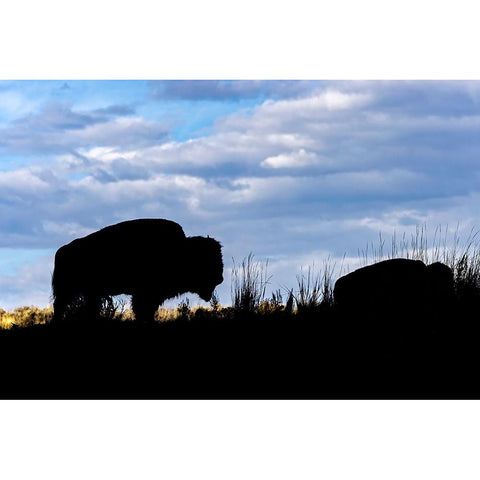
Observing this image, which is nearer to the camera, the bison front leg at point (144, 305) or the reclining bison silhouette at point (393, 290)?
the reclining bison silhouette at point (393, 290)

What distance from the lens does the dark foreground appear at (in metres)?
6.88

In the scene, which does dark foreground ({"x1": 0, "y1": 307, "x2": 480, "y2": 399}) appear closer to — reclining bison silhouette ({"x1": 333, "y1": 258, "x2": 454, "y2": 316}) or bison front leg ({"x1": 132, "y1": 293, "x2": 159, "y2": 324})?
reclining bison silhouette ({"x1": 333, "y1": 258, "x2": 454, "y2": 316})

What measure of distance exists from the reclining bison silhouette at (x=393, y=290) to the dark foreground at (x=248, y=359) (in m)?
0.24

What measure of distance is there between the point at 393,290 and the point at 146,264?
3322 millimetres

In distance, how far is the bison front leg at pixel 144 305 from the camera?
958cm

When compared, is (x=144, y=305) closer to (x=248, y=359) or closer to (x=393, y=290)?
(x=248, y=359)

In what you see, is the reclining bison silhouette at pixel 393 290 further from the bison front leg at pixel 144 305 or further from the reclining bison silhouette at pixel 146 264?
the bison front leg at pixel 144 305

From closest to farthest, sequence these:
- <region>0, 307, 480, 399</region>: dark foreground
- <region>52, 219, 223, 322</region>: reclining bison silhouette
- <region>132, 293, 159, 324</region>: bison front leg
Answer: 1. <region>0, 307, 480, 399</region>: dark foreground
2. <region>132, 293, 159, 324</region>: bison front leg
3. <region>52, 219, 223, 322</region>: reclining bison silhouette

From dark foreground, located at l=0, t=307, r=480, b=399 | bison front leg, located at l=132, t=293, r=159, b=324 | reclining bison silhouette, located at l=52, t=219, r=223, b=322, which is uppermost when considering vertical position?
reclining bison silhouette, located at l=52, t=219, r=223, b=322

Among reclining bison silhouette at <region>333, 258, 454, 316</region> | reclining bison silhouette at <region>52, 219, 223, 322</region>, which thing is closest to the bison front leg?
reclining bison silhouette at <region>52, 219, 223, 322</region>

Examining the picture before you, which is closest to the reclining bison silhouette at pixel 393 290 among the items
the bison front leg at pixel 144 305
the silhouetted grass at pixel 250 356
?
the silhouetted grass at pixel 250 356

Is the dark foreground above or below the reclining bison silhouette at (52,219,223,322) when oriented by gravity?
below

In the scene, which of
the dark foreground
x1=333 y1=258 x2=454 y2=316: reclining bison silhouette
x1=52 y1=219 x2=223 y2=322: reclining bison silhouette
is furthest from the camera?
x1=52 y1=219 x2=223 y2=322: reclining bison silhouette

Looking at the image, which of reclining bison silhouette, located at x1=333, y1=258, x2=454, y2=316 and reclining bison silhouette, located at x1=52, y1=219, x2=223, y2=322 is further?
reclining bison silhouette, located at x1=52, y1=219, x2=223, y2=322
